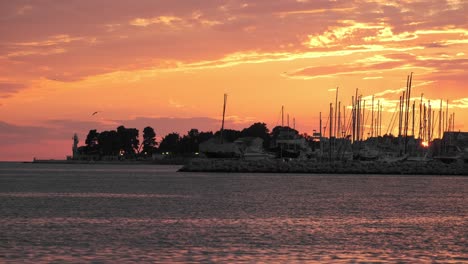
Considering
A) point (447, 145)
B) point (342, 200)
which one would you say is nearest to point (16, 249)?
point (342, 200)

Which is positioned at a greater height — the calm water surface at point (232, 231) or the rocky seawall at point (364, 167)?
the rocky seawall at point (364, 167)

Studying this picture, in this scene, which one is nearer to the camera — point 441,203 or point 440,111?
point 441,203

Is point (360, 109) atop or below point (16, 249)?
atop

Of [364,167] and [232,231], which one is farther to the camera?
[364,167]

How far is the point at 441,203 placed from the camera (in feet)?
240

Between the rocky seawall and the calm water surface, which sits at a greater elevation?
the rocky seawall

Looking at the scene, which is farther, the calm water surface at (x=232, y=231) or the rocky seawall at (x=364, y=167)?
the rocky seawall at (x=364, y=167)

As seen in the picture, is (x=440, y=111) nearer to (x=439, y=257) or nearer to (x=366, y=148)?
(x=366, y=148)

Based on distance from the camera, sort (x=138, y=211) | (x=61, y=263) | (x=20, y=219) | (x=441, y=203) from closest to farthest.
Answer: (x=61, y=263) < (x=20, y=219) < (x=138, y=211) < (x=441, y=203)

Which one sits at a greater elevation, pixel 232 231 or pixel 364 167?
pixel 364 167

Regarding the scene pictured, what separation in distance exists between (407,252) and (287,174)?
132751mm

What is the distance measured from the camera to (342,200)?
7631 centimetres

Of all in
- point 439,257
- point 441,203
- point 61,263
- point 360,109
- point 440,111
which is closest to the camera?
point 61,263

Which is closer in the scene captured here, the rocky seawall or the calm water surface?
the calm water surface
